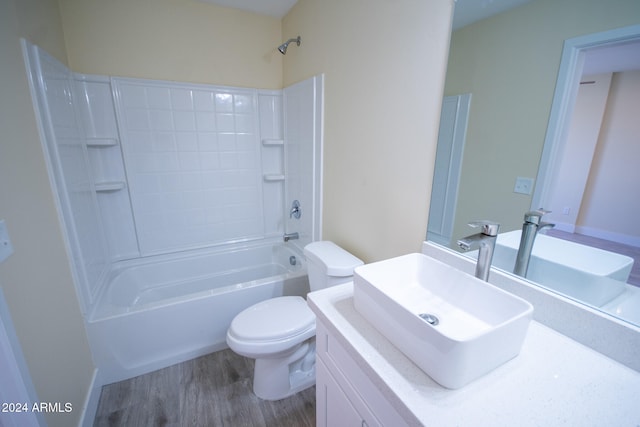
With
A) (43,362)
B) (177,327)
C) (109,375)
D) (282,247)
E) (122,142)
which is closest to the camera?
(43,362)

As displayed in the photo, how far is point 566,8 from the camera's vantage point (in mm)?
745

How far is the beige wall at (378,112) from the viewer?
1.07 metres

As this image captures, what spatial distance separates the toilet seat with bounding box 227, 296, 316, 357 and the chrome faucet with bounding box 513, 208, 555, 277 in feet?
3.32

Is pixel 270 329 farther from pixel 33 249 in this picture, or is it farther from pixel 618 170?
pixel 618 170

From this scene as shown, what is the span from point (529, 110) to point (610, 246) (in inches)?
17.8

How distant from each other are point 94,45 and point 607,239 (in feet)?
9.43

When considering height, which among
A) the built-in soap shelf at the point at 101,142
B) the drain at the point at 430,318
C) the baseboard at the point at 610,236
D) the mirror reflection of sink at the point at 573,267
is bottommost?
the drain at the point at 430,318

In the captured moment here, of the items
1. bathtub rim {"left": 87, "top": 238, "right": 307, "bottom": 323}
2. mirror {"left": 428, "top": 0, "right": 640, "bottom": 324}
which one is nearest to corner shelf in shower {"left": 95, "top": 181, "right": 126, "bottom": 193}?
bathtub rim {"left": 87, "top": 238, "right": 307, "bottom": 323}

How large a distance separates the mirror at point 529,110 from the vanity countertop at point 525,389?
0.53 ft

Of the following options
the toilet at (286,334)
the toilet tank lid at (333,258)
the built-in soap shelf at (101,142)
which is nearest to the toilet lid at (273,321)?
the toilet at (286,334)

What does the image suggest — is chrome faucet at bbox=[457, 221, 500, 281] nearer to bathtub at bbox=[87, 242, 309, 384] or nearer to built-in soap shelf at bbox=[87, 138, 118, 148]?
bathtub at bbox=[87, 242, 309, 384]

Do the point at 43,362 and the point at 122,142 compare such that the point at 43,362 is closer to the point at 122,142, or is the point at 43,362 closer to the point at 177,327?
the point at 177,327

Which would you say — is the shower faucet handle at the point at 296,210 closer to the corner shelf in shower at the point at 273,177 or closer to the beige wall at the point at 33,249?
the corner shelf in shower at the point at 273,177

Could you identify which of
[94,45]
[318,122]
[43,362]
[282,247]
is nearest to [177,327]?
[43,362]
